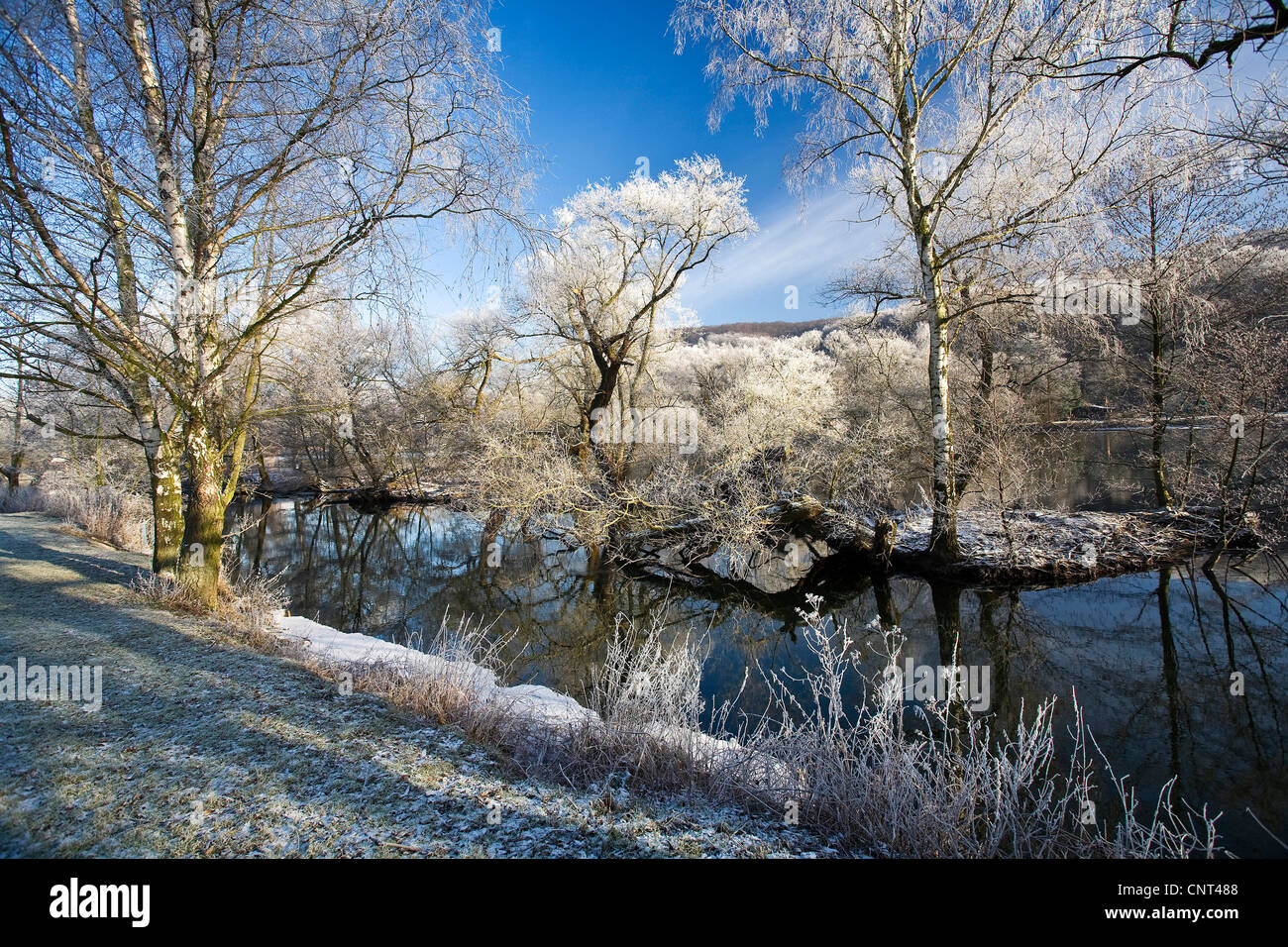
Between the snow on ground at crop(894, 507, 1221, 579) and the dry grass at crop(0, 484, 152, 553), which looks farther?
the dry grass at crop(0, 484, 152, 553)

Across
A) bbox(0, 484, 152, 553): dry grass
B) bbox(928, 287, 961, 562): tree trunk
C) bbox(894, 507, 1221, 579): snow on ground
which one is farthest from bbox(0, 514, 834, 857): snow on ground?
bbox(0, 484, 152, 553): dry grass

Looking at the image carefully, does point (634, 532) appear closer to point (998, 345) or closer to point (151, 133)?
point (151, 133)

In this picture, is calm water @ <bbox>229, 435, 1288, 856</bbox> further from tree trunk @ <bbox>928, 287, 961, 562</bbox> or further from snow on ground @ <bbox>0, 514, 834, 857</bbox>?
snow on ground @ <bbox>0, 514, 834, 857</bbox>

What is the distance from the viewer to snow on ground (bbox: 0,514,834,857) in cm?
221

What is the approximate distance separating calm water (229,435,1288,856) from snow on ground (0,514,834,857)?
317 cm

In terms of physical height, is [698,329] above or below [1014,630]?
above

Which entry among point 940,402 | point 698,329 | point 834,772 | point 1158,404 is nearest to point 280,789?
point 834,772

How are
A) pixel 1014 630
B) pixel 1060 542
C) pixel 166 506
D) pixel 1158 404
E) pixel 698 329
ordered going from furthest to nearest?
pixel 698 329
pixel 1158 404
pixel 1060 542
pixel 1014 630
pixel 166 506

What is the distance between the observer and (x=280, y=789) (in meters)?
2.52

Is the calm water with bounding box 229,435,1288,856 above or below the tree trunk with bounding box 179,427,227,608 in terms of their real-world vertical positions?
below

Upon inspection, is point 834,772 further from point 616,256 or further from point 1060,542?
point 616,256

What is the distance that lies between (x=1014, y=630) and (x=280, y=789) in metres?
8.25

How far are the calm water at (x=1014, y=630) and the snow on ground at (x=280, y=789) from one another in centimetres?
317

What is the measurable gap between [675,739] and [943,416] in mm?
7652
